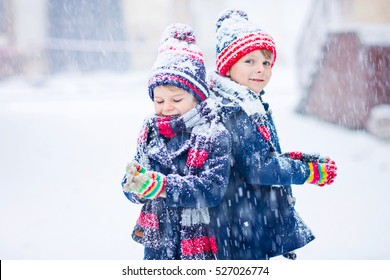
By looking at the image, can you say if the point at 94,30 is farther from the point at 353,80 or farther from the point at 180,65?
the point at 180,65

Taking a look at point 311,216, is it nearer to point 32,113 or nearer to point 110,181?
point 110,181

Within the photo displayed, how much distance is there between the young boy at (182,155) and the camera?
2079 millimetres

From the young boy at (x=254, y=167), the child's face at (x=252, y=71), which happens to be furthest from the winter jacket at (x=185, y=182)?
the child's face at (x=252, y=71)

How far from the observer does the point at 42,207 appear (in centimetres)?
548

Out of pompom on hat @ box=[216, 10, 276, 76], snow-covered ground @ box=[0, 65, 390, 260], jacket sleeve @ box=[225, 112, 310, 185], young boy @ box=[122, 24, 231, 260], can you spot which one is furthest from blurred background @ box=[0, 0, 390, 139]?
young boy @ box=[122, 24, 231, 260]

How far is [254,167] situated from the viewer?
2.17 m

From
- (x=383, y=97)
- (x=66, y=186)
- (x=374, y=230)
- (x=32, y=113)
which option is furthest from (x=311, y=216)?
(x=32, y=113)

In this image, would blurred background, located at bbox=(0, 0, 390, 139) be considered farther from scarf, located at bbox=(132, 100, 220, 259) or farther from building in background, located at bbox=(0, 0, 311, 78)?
scarf, located at bbox=(132, 100, 220, 259)

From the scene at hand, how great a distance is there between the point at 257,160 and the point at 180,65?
522 millimetres

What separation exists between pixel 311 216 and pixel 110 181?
2529 mm

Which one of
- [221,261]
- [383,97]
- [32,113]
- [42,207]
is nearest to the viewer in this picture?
[221,261]

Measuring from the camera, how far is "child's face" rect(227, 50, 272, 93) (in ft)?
7.69

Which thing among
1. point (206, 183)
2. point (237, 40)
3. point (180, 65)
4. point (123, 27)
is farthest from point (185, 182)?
point (123, 27)

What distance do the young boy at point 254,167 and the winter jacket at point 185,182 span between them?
108 mm
